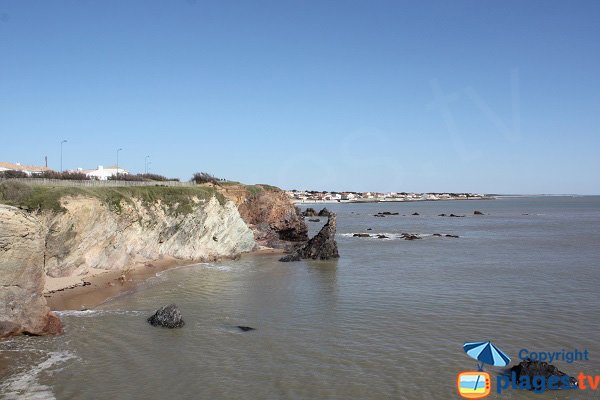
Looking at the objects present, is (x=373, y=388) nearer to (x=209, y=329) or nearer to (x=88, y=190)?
(x=209, y=329)

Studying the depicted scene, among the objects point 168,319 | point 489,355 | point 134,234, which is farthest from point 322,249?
point 489,355

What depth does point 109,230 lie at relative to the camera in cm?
3431

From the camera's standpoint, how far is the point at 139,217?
38938 millimetres

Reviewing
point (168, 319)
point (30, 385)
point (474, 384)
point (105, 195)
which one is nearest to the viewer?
point (30, 385)

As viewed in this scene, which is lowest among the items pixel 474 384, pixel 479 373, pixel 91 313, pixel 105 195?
pixel 474 384

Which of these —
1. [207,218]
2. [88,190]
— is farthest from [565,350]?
[207,218]

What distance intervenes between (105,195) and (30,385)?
22.7 meters

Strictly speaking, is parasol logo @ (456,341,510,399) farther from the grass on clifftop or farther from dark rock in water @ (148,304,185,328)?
the grass on clifftop

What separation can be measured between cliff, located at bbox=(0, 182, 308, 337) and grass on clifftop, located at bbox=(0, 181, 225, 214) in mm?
58

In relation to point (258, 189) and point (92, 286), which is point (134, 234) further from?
point (258, 189)

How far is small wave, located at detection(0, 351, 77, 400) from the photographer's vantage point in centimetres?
1423

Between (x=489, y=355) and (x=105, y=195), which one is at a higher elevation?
(x=105, y=195)

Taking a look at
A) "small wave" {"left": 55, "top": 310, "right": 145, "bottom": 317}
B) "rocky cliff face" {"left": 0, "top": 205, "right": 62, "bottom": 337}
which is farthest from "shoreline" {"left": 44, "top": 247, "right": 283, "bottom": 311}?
"rocky cliff face" {"left": 0, "top": 205, "right": 62, "bottom": 337}

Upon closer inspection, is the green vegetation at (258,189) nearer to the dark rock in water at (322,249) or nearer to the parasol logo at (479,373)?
the dark rock in water at (322,249)
